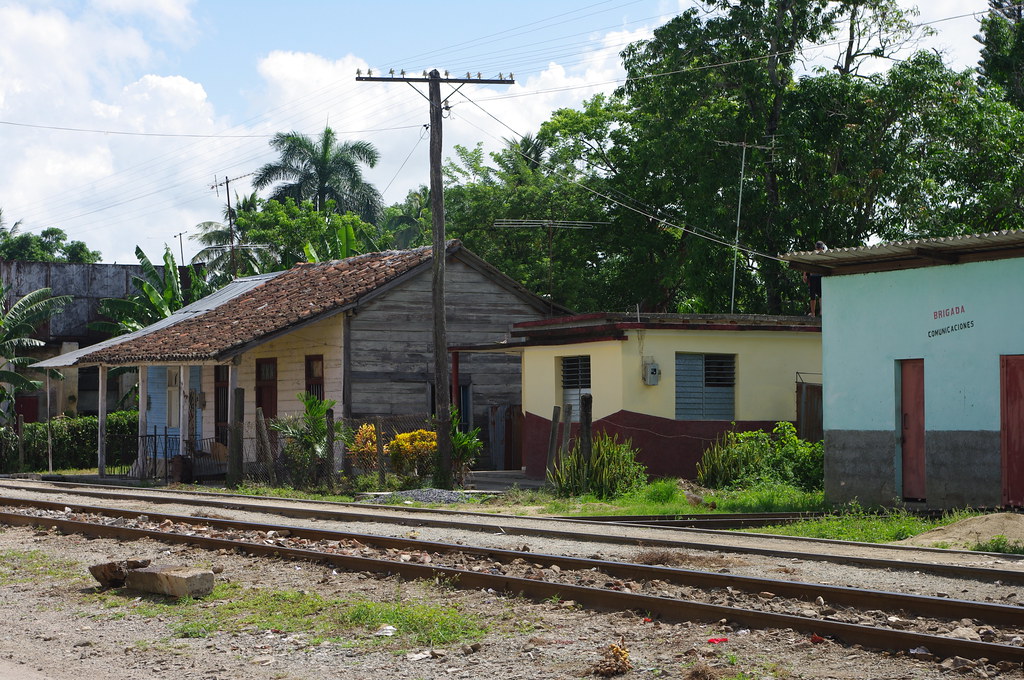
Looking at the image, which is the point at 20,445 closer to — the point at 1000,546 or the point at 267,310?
the point at 267,310

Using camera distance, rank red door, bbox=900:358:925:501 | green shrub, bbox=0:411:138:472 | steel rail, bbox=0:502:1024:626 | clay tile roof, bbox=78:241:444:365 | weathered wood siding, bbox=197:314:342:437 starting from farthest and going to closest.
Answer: green shrub, bbox=0:411:138:472 → weathered wood siding, bbox=197:314:342:437 → clay tile roof, bbox=78:241:444:365 → red door, bbox=900:358:925:501 → steel rail, bbox=0:502:1024:626

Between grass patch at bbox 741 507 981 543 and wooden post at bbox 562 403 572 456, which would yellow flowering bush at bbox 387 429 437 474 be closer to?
wooden post at bbox 562 403 572 456

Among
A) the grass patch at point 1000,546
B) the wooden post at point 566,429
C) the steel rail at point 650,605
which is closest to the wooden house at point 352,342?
the wooden post at point 566,429

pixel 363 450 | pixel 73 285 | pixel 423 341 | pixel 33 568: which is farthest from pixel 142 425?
pixel 73 285

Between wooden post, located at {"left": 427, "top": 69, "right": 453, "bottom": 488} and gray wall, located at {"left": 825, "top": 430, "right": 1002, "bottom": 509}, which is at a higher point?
wooden post, located at {"left": 427, "top": 69, "right": 453, "bottom": 488}

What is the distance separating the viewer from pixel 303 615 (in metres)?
9.53

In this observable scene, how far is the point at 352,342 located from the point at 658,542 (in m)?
15.4

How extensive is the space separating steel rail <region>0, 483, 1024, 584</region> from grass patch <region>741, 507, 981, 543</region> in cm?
88

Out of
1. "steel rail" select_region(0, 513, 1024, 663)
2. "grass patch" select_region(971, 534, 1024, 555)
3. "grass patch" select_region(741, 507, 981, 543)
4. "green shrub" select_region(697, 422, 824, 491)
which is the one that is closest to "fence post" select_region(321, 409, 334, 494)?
"green shrub" select_region(697, 422, 824, 491)

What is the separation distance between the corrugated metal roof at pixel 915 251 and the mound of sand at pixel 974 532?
3.69 metres

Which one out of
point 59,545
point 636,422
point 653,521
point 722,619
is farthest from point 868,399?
point 59,545

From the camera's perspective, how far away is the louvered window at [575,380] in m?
23.8

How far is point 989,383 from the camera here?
16203mm

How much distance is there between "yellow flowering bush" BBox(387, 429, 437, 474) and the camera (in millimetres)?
22672
